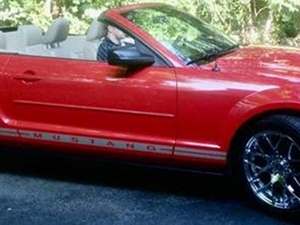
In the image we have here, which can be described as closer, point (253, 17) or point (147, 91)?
point (147, 91)

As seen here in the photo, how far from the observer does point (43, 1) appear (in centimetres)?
1050

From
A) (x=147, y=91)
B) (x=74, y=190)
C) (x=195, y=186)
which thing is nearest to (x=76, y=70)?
(x=147, y=91)

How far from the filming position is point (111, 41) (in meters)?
4.89

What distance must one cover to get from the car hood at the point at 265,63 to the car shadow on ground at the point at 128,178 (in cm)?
94

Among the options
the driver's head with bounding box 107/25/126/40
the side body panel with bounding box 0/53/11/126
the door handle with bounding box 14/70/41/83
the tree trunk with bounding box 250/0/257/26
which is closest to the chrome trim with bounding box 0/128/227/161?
the side body panel with bounding box 0/53/11/126

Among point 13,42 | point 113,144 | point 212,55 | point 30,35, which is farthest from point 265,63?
point 13,42

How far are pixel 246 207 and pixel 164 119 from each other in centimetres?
86

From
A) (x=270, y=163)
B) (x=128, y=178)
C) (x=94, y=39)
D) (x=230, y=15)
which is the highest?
(x=94, y=39)

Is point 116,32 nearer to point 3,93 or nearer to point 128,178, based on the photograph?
point 3,93

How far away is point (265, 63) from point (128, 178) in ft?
4.91

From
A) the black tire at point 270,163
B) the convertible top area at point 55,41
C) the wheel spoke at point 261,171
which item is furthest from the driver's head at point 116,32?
the wheel spoke at point 261,171

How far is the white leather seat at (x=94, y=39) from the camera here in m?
4.92

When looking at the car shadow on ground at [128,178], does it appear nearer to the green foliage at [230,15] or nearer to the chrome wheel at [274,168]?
the chrome wheel at [274,168]

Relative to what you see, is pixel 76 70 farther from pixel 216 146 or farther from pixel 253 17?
pixel 253 17
